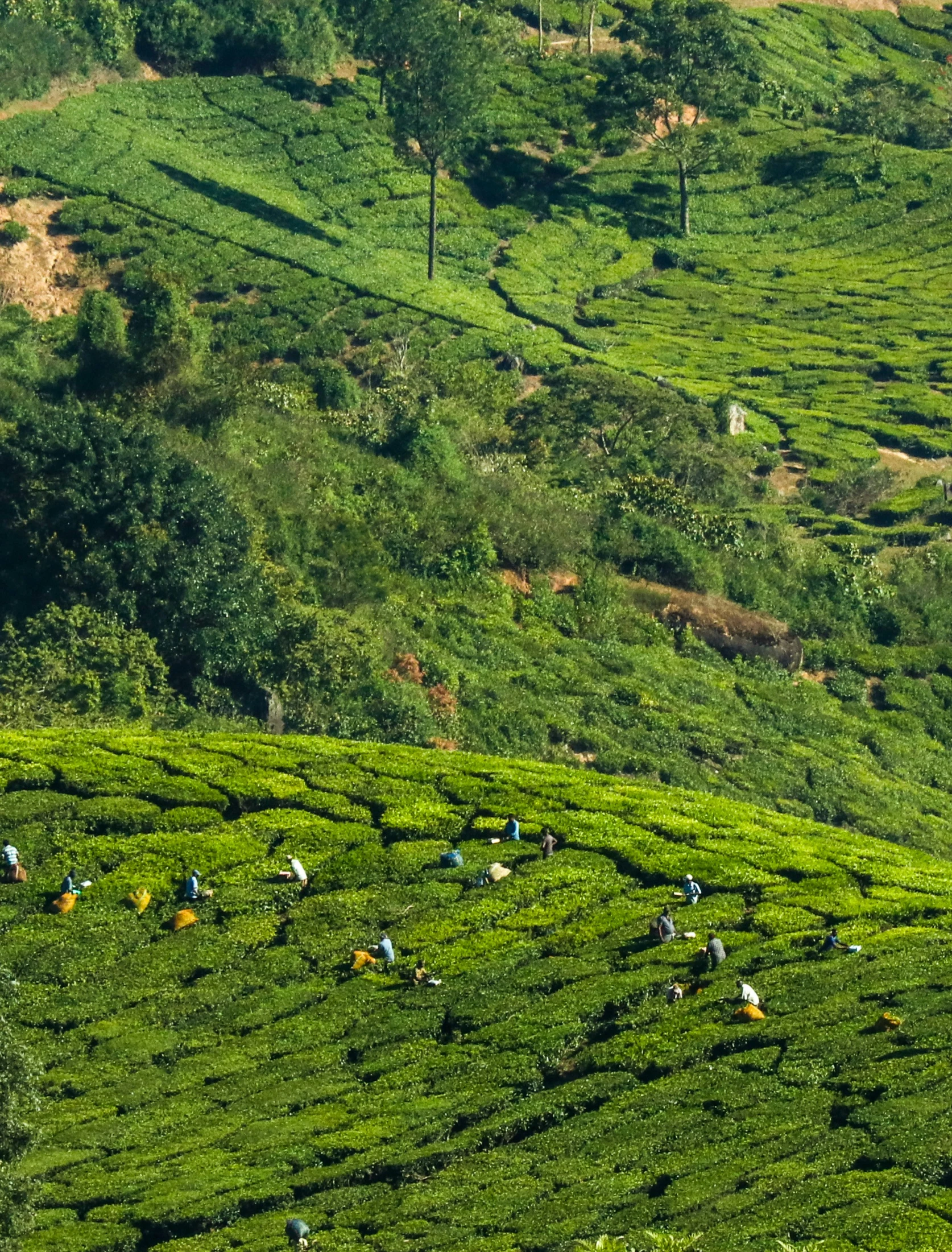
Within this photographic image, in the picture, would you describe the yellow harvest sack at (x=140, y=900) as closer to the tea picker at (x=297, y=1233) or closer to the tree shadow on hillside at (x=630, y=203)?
the tea picker at (x=297, y=1233)

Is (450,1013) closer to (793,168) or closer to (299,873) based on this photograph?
(299,873)

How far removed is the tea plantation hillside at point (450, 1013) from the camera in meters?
37.8

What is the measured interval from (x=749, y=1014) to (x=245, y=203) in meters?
85.5

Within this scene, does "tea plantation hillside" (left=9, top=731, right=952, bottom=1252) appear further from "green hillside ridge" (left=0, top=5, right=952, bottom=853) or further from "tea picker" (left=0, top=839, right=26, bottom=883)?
"green hillside ridge" (left=0, top=5, right=952, bottom=853)

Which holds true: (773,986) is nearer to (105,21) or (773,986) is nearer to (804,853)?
(804,853)

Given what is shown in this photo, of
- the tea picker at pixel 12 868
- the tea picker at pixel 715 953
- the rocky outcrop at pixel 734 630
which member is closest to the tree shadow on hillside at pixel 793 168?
the rocky outcrop at pixel 734 630

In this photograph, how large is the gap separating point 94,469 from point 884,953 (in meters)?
36.6

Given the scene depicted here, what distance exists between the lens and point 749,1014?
44031 millimetres

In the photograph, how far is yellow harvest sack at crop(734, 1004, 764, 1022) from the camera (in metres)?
44.0

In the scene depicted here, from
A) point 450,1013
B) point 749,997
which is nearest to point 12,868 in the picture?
point 450,1013

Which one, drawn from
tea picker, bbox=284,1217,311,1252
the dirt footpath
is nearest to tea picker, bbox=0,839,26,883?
tea picker, bbox=284,1217,311,1252

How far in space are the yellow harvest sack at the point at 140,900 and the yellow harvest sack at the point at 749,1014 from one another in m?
16.6

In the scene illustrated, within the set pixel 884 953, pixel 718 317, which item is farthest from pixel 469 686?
pixel 718 317

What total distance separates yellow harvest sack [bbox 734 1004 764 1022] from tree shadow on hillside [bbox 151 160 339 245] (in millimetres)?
82092
